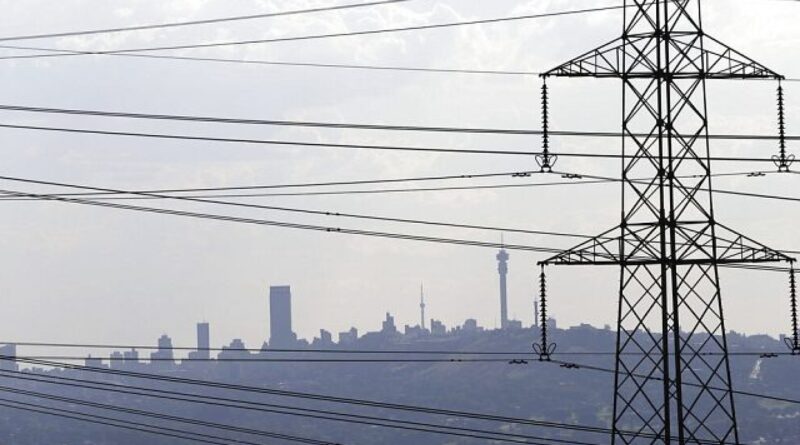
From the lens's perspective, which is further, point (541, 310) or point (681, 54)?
point (541, 310)

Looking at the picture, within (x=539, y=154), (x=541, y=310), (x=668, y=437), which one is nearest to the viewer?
(x=668, y=437)

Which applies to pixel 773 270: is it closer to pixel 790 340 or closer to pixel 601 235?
pixel 790 340

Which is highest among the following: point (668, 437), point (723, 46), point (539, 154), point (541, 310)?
point (723, 46)

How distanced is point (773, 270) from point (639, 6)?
41.5 ft

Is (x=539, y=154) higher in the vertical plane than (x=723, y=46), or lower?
lower

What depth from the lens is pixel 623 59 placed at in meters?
54.0

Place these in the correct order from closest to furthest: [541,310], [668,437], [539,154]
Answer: [668,437], [539,154], [541,310]

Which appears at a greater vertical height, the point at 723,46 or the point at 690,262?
the point at 723,46

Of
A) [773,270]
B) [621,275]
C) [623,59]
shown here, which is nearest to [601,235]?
[621,275]

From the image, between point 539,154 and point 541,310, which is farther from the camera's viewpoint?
point 541,310

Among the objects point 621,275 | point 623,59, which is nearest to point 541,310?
point 621,275

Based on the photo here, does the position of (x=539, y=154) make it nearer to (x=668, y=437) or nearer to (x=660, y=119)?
(x=660, y=119)

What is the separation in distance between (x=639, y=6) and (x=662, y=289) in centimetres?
1004

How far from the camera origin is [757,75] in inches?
2057
